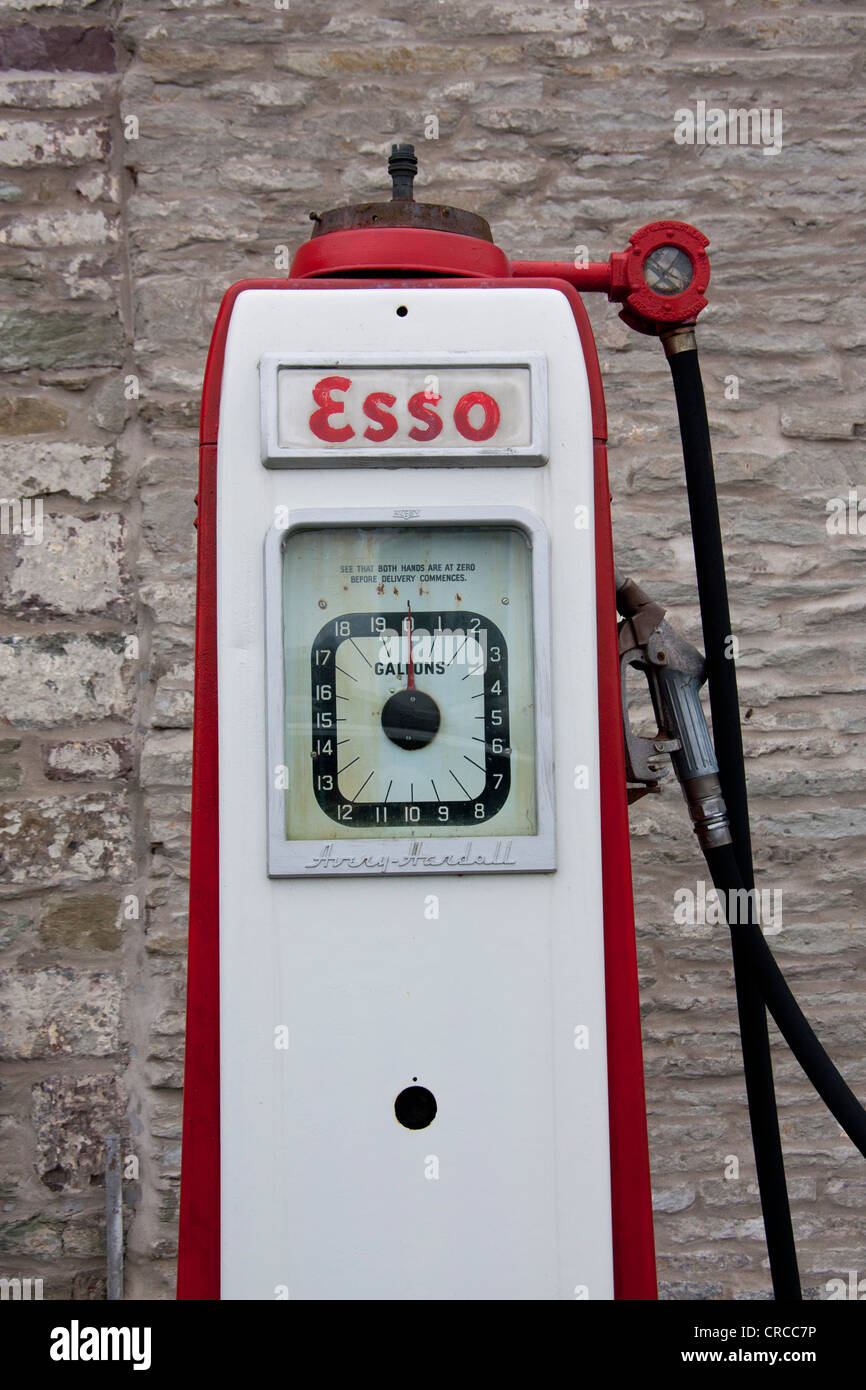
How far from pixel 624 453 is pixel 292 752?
153cm

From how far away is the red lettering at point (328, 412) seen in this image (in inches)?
55.2

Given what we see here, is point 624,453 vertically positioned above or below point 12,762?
above

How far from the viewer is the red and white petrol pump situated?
1374 millimetres

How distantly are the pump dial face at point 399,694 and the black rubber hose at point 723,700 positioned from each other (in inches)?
12.4

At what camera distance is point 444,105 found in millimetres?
2701

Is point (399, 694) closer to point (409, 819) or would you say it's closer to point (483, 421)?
point (409, 819)

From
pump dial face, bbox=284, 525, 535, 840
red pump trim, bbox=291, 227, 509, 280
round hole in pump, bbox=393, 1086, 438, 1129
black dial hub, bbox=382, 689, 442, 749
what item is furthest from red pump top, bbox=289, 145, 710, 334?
round hole in pump, bbox=393, 1086, 438, 1129

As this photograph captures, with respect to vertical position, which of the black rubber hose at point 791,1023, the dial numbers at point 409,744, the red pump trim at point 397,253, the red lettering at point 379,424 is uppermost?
the red pump trim at point 397,253

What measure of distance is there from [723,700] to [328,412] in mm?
599

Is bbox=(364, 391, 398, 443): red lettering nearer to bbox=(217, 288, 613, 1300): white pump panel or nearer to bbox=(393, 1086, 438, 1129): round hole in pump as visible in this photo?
bbox=(217, 288, 613, 1300): white pump panel

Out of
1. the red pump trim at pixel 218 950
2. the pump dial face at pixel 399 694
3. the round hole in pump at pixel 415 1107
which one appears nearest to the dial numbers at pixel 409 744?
the pump dial face at pixel 399 694

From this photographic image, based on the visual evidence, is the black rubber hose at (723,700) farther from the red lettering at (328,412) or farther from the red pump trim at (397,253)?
the red lettering at (328,412)
